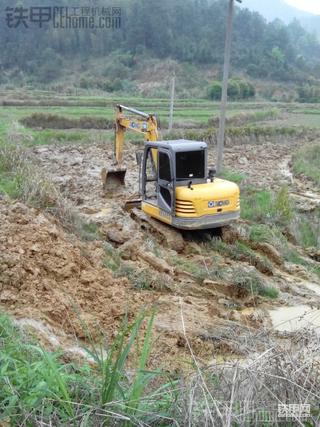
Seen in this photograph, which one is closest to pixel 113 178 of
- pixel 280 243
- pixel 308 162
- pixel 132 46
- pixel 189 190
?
pixel 189 190

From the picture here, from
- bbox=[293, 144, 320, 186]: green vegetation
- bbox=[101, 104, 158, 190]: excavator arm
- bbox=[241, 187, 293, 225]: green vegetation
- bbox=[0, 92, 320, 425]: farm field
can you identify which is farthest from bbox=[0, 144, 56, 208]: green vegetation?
bbox=[293, 144, 320, 186]: green vegetation

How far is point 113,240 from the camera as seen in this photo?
34.0 ft

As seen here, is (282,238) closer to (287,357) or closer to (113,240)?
(113,240)

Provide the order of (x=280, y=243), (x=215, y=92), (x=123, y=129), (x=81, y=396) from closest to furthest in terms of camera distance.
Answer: (x=81, y=396) < (x=280, y=243) < (x=123, y=129) < (x=215, y=92)

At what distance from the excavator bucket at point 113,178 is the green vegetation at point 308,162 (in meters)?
8.14

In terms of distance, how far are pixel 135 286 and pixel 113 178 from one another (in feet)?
19.9

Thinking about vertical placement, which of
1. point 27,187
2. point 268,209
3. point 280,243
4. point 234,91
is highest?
point 234,91

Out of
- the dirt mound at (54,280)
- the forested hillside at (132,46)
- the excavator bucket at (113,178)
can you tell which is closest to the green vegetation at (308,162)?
the excavator bucket at (113,178)

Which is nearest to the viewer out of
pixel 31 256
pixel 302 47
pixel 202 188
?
pixel 31 256

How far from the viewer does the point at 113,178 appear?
14.0 metres

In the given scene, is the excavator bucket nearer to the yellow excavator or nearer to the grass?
the yellow excavator

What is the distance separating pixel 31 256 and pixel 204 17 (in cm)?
9217

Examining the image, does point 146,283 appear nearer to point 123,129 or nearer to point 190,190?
point 190,190

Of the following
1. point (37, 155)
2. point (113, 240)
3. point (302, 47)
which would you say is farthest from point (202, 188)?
point (302, 47)
